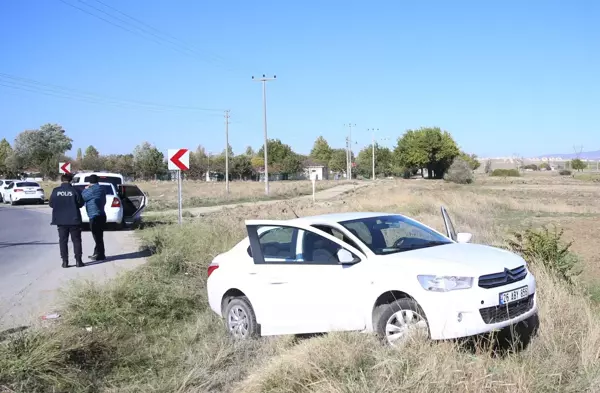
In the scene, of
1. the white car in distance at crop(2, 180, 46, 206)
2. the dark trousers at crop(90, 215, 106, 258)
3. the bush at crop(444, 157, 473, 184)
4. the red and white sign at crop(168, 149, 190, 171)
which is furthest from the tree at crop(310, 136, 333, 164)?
the dark trousers at crop(90, 215, 106, 258)

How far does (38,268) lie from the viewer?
455 inches

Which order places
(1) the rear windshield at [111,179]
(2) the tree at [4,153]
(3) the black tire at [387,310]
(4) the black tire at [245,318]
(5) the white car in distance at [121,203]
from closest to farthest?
1. (3) the black tire at [387,310]
2. (4) the black tire at [245,318]
3. (5) the white car in distance at [121,203]
4. (1) the rear windshield at [111,179]
5. (2) the tree at [4,153]

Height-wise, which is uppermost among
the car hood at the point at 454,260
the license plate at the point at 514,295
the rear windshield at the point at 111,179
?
the rear windshield at the point at 111,179

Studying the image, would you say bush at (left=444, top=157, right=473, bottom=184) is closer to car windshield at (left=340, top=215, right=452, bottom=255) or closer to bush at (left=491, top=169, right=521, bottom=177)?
bush at (left=491, top=169, right=521, bottom=177)

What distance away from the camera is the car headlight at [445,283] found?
523 centimetres

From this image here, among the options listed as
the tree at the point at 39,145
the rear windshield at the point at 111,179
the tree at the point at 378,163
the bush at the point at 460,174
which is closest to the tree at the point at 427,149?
the bush at the point at 460,174

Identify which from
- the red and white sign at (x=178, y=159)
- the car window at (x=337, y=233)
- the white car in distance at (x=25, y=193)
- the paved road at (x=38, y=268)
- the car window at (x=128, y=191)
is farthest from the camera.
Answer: the white car in distance at (x=25, y=193)

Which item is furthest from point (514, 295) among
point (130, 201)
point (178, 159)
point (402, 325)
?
point (130, 201)

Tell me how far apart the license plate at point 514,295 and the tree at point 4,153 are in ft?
375

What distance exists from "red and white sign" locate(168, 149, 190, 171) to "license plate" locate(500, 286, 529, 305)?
41.7ft

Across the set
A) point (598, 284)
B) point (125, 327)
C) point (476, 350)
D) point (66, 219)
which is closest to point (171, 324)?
point (125, 327)

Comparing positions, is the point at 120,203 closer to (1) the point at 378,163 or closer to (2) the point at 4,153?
(2) the point at 4,153

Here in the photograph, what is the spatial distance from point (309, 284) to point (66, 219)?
6818 mm

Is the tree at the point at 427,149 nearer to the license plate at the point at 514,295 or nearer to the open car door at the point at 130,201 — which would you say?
the open car door at the point at 130,201
